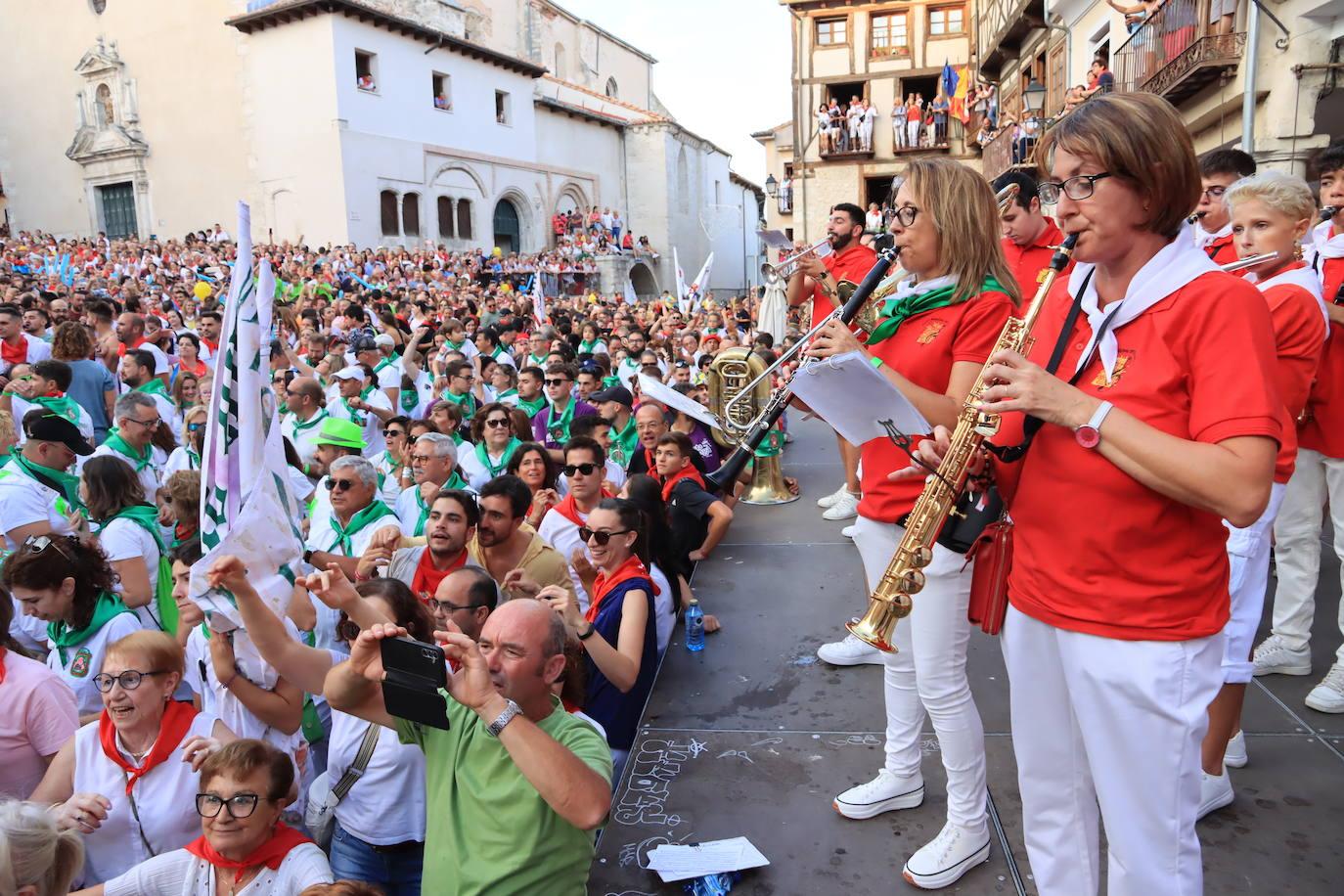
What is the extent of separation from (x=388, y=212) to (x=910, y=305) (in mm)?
32187

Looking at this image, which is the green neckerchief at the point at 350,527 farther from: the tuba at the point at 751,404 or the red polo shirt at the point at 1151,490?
the red polo shirt at the point at 1151,490

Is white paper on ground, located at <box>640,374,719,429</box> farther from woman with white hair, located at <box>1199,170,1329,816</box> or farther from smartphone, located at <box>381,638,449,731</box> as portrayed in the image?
woman with white hair, located at <box>1199,170,1329,816</box>

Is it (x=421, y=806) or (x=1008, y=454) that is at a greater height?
(x=1008, y=454)

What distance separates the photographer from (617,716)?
3781mm

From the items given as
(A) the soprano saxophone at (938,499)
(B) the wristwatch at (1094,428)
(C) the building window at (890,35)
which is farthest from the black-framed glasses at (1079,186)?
(C) the building window at (890,35)

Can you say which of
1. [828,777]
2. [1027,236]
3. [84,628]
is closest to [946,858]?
[828,777]

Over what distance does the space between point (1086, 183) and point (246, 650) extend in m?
2.74

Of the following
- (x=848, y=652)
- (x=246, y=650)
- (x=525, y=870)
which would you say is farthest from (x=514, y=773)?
(x=848, y=652)

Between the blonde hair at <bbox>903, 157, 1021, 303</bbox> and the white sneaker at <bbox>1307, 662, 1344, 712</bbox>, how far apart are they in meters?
2.28

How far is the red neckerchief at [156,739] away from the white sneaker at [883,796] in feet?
7.33

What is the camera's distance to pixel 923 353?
2.59 m

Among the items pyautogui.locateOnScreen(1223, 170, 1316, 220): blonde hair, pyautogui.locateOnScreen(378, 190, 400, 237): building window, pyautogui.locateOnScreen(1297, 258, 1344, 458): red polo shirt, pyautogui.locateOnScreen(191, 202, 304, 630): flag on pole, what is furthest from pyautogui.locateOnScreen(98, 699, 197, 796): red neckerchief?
pyautogui.locateOnScreen(378, 190, 400, 237): building window

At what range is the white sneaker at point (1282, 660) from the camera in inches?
149

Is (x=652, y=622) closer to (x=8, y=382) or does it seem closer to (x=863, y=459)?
(x=863, y=459)
